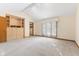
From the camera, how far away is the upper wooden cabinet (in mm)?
9830

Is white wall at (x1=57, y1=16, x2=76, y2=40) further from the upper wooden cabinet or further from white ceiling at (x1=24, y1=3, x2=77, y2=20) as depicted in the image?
the upper wooden cabinet

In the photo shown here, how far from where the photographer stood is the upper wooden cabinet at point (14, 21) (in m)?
9.83

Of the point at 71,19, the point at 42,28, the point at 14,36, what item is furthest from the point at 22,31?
the point at 71,19

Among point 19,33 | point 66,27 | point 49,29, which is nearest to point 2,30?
point 19,33

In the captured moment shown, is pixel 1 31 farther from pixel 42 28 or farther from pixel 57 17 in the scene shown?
pixel 42 28

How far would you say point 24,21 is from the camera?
11984 mm

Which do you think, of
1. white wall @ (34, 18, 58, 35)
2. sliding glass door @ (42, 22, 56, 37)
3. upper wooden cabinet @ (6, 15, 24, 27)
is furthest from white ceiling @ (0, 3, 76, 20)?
white wall @ (34, 18, 58, 35)

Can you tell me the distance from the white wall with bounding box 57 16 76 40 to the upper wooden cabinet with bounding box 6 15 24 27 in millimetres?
4129

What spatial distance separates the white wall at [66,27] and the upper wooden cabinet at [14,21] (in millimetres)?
4129

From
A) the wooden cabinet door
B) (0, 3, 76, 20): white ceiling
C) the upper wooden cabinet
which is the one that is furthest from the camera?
the wooden cabinet door

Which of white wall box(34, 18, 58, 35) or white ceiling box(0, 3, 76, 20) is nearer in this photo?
white ceiling box(0, 3, 76, 20)

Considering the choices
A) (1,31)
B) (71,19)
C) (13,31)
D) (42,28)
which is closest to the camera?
(1,31)

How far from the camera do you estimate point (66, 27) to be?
972cm

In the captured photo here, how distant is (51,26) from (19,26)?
3668 mm
